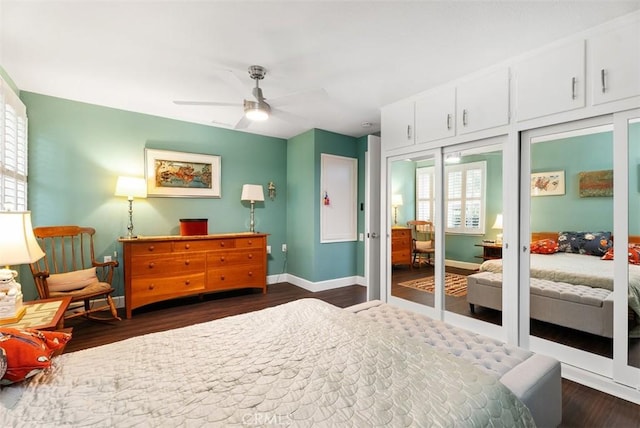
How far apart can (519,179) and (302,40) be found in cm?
212

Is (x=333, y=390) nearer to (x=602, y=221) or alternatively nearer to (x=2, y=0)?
(x=602, y=221)

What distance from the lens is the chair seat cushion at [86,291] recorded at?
2850mm

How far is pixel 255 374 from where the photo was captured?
3.83 ft

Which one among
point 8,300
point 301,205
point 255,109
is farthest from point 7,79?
point 301,205

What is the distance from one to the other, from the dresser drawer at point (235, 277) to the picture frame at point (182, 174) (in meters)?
1.19

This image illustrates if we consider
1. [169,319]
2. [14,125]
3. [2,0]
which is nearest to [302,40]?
[2,0]

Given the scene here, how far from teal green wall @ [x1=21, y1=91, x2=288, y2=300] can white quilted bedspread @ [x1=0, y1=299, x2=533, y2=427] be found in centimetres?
286

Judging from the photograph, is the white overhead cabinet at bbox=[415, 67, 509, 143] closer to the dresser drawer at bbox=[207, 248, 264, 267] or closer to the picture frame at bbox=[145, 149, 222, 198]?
the dresser drawer at bbox=[207, 248, 264, 267]

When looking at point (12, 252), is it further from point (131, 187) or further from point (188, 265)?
point (188, 265)

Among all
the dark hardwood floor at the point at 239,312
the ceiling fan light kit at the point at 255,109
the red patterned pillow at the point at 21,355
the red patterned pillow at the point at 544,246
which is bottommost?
the dark hardwood floor at the point at 239,312

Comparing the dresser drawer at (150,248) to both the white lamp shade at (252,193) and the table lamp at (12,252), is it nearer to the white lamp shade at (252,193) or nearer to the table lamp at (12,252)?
the white lamp shade at (252,193)

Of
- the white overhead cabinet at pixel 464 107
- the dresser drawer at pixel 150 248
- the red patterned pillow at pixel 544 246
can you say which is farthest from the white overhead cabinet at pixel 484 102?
the dresser drawer at pixel 150 248

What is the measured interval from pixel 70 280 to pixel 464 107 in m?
4.36

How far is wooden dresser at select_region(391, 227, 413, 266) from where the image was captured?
349cm
